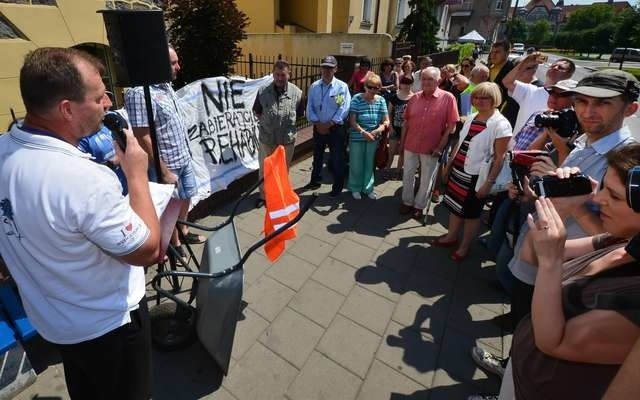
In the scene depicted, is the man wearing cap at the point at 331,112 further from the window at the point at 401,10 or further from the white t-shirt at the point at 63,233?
the window at the point at 401,10

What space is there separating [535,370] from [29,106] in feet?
6.82

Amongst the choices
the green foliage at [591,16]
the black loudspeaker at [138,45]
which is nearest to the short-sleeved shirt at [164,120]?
the black loudspeaker at [138,45]

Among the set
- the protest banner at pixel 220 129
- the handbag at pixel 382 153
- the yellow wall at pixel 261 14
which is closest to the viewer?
the protest banner at pixel 220 129

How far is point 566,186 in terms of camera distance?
1.64 meters

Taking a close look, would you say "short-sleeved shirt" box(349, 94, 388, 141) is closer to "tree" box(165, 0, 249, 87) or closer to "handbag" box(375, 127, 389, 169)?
"handbag" box(375, 127, 389, 169)

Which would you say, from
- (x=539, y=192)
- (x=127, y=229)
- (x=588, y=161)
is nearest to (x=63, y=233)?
(x=127, y=229)

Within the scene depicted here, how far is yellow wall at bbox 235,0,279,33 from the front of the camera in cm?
1427

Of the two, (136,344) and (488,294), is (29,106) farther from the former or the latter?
(488,294)

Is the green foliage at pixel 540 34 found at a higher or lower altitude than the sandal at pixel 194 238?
higher

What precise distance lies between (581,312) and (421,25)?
23323 millimetres

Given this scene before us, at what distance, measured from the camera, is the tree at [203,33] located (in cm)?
536

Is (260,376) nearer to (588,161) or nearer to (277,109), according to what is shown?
(588,161)

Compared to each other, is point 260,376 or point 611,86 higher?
point 611,86

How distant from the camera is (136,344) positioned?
1.54 metres
